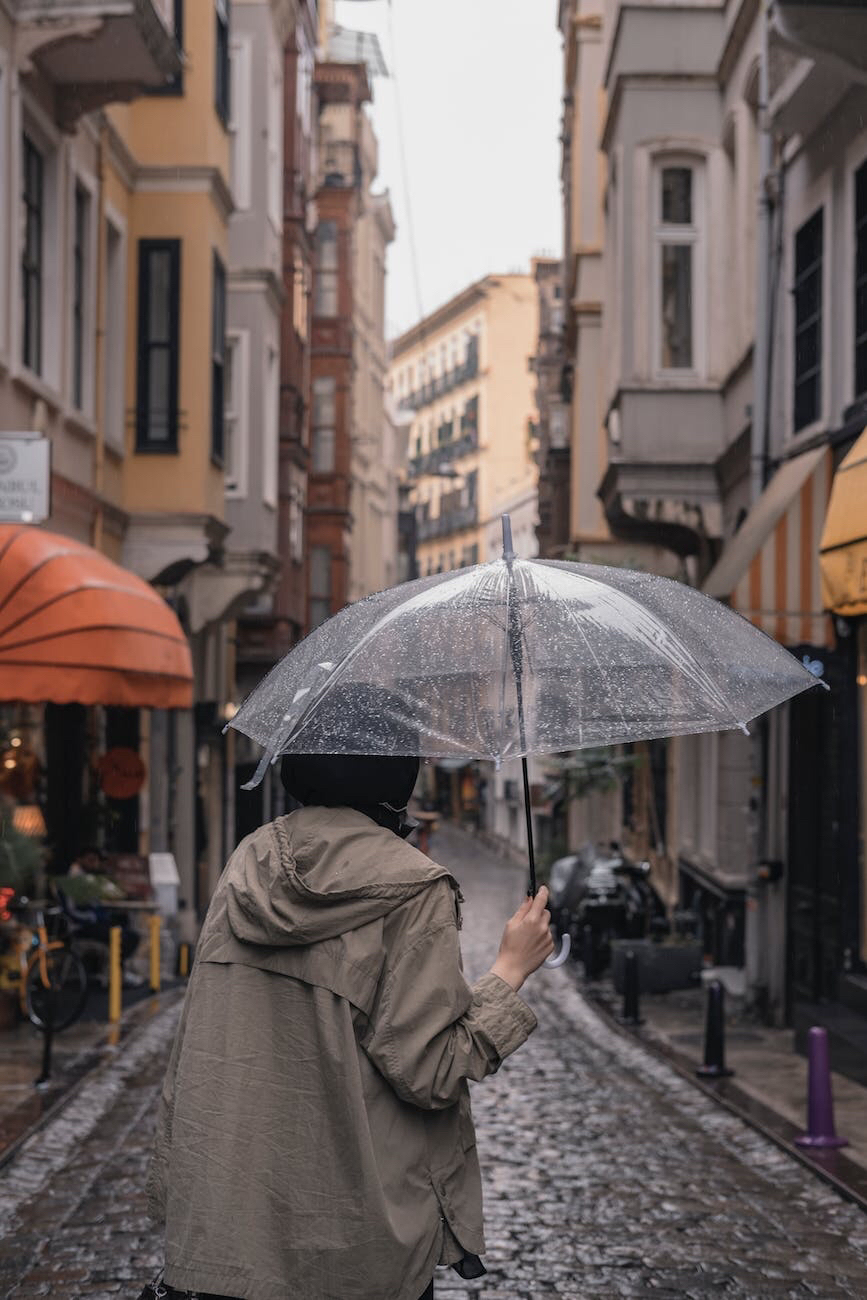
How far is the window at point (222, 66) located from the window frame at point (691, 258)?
17.9 ft

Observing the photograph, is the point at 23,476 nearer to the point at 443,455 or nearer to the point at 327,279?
the point at 327,279

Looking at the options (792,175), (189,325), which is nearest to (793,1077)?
(792,175)

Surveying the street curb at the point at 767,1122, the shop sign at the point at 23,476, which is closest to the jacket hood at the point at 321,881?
the street curb at the point at 767,1122

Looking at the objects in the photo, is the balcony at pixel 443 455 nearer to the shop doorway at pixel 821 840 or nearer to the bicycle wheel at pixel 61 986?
the shop doorway at pixel 821 840

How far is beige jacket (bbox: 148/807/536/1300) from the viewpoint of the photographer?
3684 mm

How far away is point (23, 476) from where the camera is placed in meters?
13.4

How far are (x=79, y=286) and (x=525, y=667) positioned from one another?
16.1m

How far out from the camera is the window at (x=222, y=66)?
2325 centimetres

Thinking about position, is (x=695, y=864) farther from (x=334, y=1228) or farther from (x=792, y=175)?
(x=334, y=1228)

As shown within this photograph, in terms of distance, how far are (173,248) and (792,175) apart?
8485 millimetres

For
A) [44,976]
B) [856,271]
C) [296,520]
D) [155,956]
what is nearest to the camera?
[856,271]

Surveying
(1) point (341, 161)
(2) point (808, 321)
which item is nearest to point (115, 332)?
(2) point (808, 321)

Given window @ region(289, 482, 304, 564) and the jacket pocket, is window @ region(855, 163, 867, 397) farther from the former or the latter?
window @ region(289, 482, 304, 564)

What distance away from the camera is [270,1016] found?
12.4 feet
